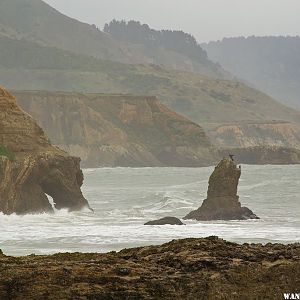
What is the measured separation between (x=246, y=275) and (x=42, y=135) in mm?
42528

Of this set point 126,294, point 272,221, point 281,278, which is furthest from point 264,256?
point 272,221

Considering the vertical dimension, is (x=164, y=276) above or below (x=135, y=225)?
above

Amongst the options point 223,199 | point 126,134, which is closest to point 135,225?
point 223,199

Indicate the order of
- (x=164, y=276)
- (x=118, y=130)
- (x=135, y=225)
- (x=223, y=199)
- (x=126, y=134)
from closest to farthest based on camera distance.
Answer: (x=164, y=276), (x=135, y=225), (x=223, y=199), (x=118, y=130), (x=126, y=134)

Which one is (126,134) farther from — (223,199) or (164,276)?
(164,276)

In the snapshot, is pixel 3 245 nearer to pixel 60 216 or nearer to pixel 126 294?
pixel 60 216

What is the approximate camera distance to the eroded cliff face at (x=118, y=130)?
158m

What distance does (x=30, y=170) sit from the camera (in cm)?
4894

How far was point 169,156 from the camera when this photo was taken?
527ft

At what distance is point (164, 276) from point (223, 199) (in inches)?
1480

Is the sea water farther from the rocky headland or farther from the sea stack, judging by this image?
the rocky headland

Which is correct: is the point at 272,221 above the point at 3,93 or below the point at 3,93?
below

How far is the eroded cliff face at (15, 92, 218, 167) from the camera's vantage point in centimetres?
15775

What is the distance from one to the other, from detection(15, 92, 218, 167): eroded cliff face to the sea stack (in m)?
105
